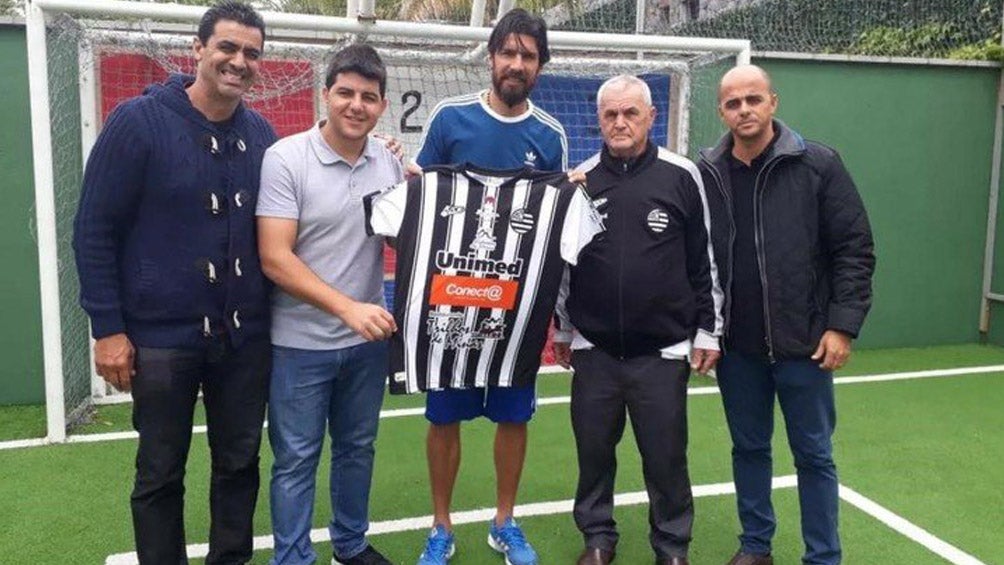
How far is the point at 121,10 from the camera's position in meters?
4.72

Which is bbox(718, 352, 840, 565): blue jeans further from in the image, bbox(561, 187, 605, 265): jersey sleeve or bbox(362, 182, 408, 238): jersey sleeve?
bbox(362, 182, 408, 238): jersey sleeve

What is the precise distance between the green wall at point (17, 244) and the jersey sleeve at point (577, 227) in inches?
167

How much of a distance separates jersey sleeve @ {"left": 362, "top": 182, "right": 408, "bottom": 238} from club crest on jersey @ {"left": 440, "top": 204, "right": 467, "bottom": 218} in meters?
0.15

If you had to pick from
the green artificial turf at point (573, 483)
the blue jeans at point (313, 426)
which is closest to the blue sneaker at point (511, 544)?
the green artificial turf at point (573, 483)

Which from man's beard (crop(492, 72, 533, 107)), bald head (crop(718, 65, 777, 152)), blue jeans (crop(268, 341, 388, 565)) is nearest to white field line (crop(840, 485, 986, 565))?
bald head (crop(718, 65, 777, 152))

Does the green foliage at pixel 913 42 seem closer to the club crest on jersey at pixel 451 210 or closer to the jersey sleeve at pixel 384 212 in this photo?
the club crest on jersey at pixel 451 210

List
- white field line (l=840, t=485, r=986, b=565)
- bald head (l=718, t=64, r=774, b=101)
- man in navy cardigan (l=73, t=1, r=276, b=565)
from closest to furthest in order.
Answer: man in navy cardigan (l=73, t=1, r=276, b=565) → bald head (l=718, t=64, r=774, b=101) → white field line (l=840, t=485, r=986, b=565)

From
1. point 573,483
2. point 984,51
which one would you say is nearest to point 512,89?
point 573,483

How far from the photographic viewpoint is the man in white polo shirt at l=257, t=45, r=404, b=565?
9.40ft

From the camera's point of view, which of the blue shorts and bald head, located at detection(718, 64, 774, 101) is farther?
the blue shorts

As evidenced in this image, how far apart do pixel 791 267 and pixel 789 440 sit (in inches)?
27.7

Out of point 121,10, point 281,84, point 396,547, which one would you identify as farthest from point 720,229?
point 281,84

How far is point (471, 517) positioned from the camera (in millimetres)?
4012

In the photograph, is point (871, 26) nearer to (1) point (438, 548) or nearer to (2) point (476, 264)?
(2) point (476, 264)
